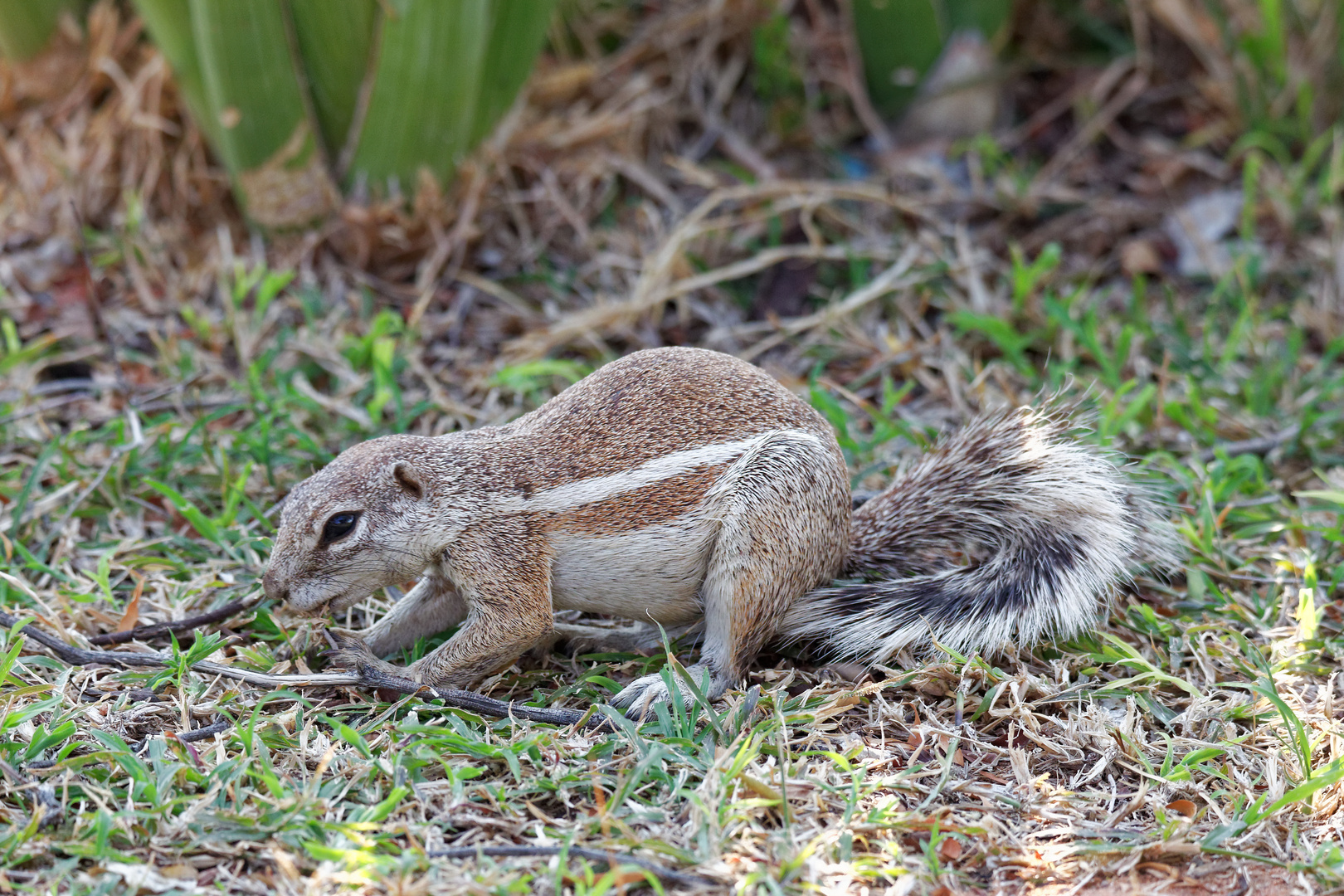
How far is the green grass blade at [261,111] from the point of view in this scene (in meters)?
4.83

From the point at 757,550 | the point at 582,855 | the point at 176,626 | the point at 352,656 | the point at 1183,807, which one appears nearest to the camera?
the point at 582,855

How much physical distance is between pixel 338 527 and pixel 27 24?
142 inches

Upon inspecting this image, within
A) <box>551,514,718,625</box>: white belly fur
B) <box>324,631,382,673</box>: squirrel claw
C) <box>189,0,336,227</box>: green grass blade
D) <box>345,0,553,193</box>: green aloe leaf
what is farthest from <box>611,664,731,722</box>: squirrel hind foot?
<box>189,0,336,227</box>: green grass blade

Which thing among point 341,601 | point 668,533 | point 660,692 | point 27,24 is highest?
point 27,24

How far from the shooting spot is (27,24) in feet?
17.5

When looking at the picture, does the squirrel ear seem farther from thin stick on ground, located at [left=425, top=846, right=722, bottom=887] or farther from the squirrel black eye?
thin stick on ground, located at [left=425, top=846, right=722, bottom=887]

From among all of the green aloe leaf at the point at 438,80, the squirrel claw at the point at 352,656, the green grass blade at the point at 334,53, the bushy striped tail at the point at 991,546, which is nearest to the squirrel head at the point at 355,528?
the squirrel claw at the point at 352,656

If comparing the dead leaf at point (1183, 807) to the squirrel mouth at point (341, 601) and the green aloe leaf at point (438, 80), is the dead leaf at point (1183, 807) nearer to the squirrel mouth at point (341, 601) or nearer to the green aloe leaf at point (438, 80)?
the squirrel mouth at point (341, 601)

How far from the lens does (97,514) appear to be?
3854 mm

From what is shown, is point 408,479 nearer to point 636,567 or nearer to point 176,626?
point 636,567

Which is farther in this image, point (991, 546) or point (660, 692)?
point (991, 546)

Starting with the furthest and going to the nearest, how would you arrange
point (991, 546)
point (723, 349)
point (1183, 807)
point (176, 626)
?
point (723, 349) → point (991, 546) → point (176, 626) → point (1183, 807)

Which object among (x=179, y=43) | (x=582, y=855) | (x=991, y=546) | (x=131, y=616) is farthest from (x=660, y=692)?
(x=179, y=43)

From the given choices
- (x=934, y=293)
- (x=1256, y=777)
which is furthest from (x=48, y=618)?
(x=934, y=293)
